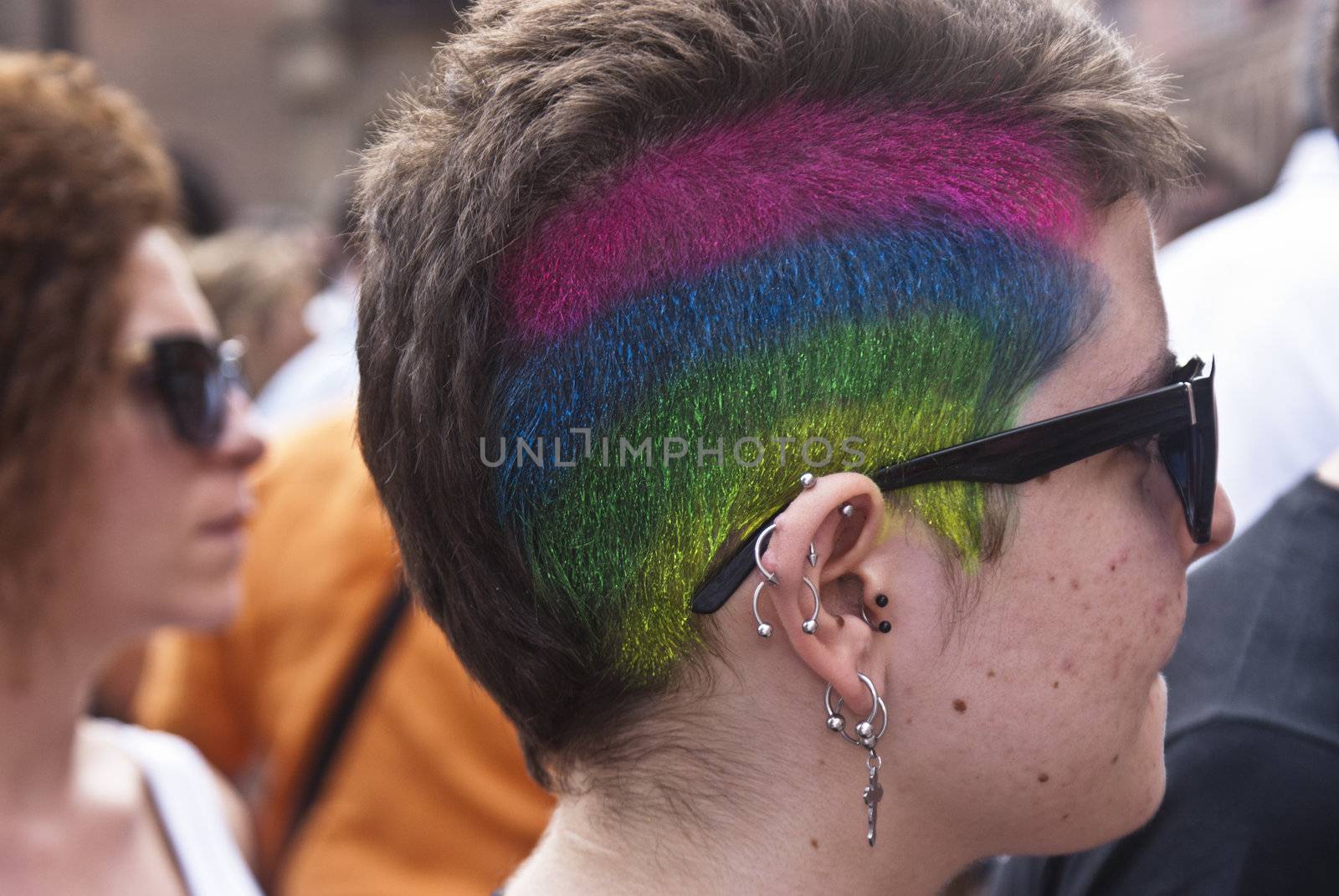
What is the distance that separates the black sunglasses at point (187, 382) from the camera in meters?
2.39

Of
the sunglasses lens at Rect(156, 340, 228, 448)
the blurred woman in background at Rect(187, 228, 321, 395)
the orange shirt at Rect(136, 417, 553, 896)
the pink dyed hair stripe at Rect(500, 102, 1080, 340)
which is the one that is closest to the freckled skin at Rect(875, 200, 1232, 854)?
the pink dyed hair stripe at Rect(500, 102, 1080, 340)

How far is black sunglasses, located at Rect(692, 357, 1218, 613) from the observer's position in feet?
4.43

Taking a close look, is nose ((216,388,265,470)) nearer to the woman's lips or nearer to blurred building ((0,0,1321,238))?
the woman's lips

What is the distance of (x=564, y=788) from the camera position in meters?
1.54

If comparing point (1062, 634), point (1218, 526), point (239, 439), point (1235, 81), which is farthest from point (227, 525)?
point (1235, 81)

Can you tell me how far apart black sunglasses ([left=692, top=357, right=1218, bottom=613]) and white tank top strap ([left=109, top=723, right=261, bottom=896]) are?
1.69 meters

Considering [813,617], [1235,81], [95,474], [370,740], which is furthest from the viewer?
[1235,81]

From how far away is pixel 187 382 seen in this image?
244cm

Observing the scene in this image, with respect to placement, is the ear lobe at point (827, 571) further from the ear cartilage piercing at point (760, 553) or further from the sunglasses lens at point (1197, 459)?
the sunglasses lens at point (1197, 459)

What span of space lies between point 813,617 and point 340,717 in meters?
1.93

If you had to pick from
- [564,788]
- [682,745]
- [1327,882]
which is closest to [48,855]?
[564,788]

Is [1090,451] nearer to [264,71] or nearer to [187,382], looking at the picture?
[187,382]

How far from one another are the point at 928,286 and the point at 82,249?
161 cm

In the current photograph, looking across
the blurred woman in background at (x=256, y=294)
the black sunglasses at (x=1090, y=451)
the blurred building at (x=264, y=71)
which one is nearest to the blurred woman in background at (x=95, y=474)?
the black sunglasses at (x=1090, y=451)
